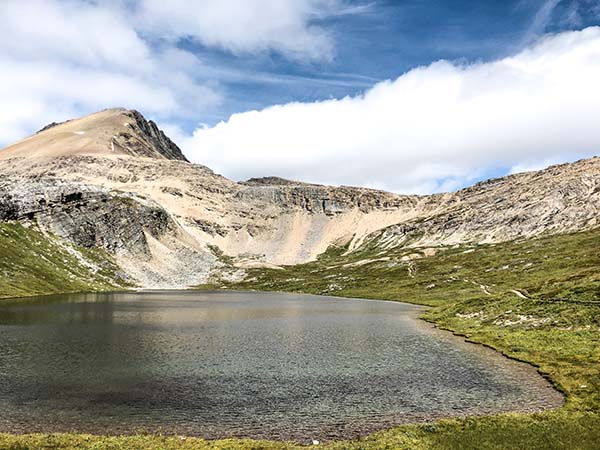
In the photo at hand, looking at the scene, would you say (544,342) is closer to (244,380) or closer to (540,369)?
(540,369)

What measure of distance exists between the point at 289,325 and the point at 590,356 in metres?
56.7

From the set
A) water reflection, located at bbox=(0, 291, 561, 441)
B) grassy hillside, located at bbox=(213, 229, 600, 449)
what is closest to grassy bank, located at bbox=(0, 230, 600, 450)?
grassy hillside, located at bbox=(213, 229, 600, 449)

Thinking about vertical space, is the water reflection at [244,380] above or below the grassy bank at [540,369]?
below

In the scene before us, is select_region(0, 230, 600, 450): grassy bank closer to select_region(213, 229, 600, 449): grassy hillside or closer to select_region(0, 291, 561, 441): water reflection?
select_region(213, 229, 600, 449): grassy hillside

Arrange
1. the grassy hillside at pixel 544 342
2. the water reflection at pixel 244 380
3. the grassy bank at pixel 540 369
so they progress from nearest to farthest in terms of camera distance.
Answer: the grassy bank at pixel 540 369, the grassy hillside at pixel 544 342, the water reflection at pixel 244 380

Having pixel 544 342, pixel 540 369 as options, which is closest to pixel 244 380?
pixel 540 369

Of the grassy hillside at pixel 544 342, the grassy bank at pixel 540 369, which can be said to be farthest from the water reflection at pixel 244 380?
the grassy hillside at pixel 544 342

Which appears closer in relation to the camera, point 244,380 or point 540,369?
point 244,380

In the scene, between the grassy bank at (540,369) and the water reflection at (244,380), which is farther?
the water reflection at (244,380)

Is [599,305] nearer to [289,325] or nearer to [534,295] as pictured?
[534,295]

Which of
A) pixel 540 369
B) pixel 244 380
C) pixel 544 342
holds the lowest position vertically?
pixel 244 380

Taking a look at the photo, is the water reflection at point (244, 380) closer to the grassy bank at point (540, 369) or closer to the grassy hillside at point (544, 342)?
the grassy bank at point (540, 369)

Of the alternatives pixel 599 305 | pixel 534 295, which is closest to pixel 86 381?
pixel 599 305

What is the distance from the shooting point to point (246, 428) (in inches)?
1404
